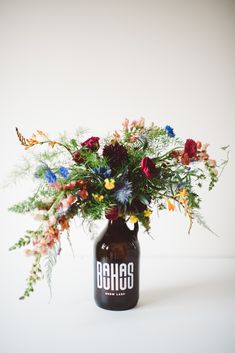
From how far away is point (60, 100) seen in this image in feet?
6.10

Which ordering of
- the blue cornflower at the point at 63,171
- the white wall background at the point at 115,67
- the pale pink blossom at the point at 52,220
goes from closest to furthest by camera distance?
the pale pink blossom at the point at 52,220, the blue cornflower at the point at 63,171, the white wall background at the point at 115,67

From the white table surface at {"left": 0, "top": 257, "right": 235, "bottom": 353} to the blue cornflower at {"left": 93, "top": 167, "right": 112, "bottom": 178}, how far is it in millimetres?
397

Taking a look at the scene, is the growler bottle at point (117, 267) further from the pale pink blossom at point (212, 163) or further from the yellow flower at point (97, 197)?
the pale pink blossom at point (212, 163)

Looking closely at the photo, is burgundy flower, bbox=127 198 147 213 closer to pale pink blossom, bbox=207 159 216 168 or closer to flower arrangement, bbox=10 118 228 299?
flower arrangement, bbox=10 118 228 299

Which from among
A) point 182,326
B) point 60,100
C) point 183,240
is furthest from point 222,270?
point 60,100

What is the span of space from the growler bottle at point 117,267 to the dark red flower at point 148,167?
20 centimetres

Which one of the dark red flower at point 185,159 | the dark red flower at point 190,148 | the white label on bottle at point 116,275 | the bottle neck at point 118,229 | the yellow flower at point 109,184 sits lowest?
the white label on bottle at point 116,275

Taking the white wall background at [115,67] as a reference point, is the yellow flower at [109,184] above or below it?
below

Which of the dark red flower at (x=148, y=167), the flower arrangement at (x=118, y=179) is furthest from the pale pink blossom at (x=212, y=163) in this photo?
the dark red flower at (x=148, y=167)

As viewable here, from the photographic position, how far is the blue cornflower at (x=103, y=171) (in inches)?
42.8

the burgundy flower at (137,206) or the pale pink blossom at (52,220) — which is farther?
the burgundy flower at (137,206)

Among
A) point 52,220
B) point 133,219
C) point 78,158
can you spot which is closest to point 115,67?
point 78,158

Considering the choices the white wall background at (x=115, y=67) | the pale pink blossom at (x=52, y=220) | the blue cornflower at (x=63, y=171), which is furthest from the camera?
the white wall background at (x=115, y=67)

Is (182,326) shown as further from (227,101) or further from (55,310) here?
(227,101)
